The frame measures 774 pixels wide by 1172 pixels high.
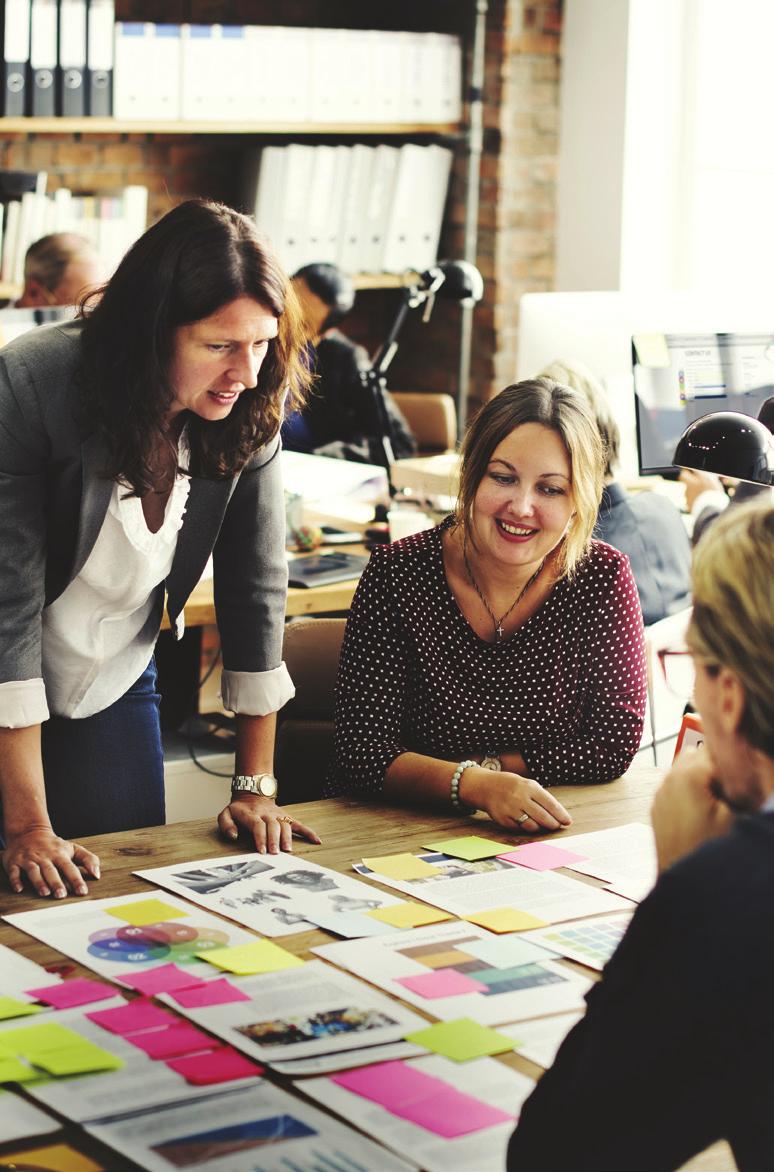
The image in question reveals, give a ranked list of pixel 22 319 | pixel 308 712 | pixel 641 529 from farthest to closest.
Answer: pixel 22 319, pixel 641 529, pixel 308 712

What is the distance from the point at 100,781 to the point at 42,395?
1.70 ft

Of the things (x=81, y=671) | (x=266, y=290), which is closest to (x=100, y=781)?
(x=81, y=671)

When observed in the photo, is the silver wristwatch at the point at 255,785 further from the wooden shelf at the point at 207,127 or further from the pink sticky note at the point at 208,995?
the wooden shelf at the point at 207,127

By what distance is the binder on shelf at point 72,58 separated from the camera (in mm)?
4605

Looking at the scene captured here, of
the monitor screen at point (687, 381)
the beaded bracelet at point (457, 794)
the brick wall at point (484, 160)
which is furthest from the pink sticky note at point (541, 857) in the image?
the brick wall at point (484, 160)

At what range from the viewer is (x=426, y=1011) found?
1.38 m

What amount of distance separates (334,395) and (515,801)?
3.28 meters

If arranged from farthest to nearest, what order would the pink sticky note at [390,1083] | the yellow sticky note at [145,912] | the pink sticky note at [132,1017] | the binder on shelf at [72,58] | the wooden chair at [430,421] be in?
the wooden chair at [430,421] < the binder on shelf at [72,58] < the yellow sticky note at [145,912] < the pink sticky note at [132,1017] < the pink sticky note at [390,1083]

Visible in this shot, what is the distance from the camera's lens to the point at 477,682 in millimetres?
2066

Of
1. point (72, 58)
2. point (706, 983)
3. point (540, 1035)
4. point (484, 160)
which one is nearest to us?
point (706, 983)

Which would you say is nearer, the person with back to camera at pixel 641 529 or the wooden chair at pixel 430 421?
the person with back to camera at pixel 641 529

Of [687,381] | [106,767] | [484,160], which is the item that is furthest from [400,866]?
[484,160]

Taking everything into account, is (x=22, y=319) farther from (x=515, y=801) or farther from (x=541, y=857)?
(x=541, y=857)

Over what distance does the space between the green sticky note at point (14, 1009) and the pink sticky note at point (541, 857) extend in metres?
0.60
